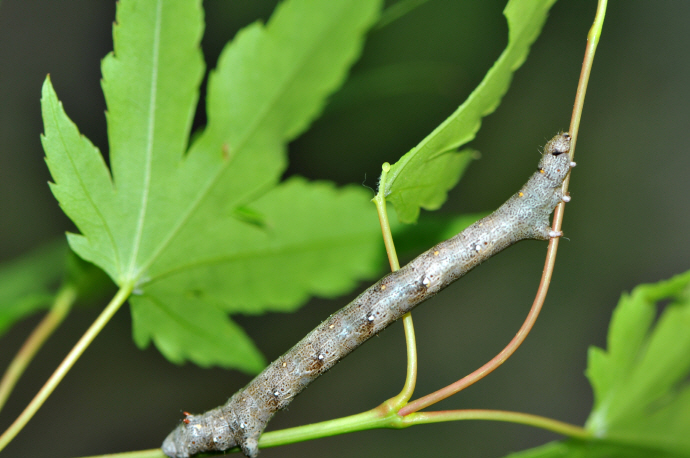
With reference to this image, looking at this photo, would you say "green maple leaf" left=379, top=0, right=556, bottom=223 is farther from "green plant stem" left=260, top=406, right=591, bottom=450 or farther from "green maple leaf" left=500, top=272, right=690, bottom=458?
"green maple leaf" left=500, top=272, right=690, bottom=458

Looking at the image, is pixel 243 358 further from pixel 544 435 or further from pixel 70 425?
pixel 544 435

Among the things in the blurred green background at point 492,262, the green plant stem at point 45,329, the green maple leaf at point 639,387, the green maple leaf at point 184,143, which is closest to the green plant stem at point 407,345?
the green maple leaf at point 184,143

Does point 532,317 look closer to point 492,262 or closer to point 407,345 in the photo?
point 407,345

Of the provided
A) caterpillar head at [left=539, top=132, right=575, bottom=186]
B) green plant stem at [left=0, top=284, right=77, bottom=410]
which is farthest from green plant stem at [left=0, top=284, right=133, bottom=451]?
caterpillar head at [left=539, top=132, right=575, bottom=186]

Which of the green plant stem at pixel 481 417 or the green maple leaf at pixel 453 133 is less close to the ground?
the green maple leaf at pixel 453 133

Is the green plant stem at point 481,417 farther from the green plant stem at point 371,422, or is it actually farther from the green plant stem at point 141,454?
the green plant stem at point 141,454

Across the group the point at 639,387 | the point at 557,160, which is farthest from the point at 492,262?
the point at 557,160
